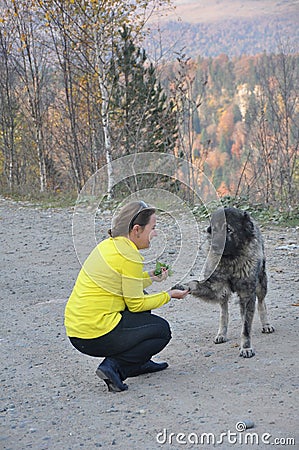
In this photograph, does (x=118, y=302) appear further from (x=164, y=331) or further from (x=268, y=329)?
(x=268, y=329)

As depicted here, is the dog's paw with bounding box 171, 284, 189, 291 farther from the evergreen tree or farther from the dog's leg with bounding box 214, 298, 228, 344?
the evergreen tree

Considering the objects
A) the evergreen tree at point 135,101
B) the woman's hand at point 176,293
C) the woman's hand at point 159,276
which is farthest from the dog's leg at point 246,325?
the evergreen tree at point 135,101

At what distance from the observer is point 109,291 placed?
423 centimetres

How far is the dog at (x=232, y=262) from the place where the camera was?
488 cm

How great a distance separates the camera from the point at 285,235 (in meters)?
10.0

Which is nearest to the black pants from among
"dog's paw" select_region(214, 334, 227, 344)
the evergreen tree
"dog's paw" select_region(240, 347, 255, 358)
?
"dog's paw" select_region(240, 347, 255, 358)

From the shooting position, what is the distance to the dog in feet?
16.0

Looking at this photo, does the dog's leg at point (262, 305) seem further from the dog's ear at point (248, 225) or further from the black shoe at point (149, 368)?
the black shoe at point (149, 368)

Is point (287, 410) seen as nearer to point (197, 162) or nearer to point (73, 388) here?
point (73, 388)

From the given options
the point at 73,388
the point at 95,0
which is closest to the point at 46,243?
the point at 73,388

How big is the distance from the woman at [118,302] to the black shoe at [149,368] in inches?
3.4

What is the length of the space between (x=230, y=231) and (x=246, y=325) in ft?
2.46

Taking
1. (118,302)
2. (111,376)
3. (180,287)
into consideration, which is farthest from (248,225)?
(111,376)

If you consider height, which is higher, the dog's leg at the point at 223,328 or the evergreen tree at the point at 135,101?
the evergreen tree at the point at 135,101
